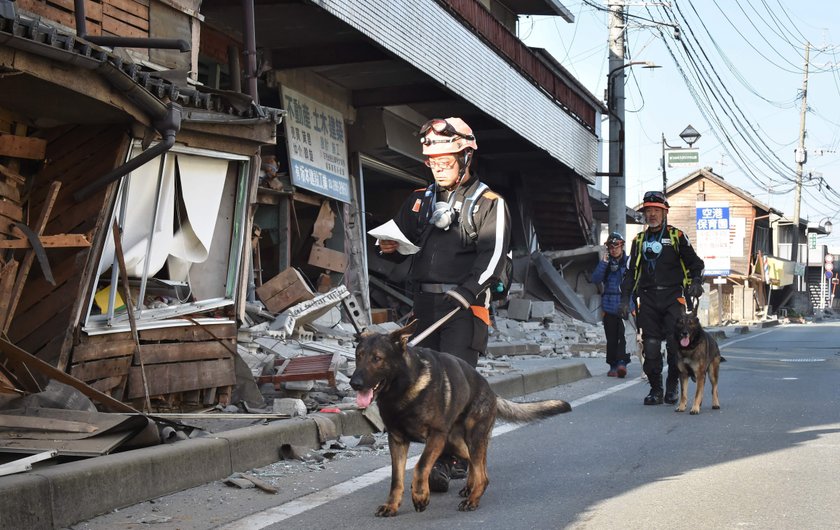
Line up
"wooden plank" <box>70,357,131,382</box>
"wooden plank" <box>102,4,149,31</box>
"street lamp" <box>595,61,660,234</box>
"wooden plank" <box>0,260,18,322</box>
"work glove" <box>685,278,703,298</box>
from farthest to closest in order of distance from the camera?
"street lamp" <box>595,61,660,234</box>
"work glove" <box>685,278,703,298</box>
"wooden plank" <box>102,4,149,31</box>
"wooden plank" <box>70,357,131,382</box>
"wooden plank" <box>0,260,18,322</box>

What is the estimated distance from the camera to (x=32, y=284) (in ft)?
26.3

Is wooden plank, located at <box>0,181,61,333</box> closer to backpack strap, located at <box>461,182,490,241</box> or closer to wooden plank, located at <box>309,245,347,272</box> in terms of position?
backpack strap, located at <box>461,182,490,241</box>

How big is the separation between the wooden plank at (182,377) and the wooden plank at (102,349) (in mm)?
192

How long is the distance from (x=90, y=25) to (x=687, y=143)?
24790 mm

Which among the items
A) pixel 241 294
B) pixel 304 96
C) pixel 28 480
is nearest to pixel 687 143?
pixel 304 96

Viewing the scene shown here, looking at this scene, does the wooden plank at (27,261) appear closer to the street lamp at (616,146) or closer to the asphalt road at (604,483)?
the asphalt road at (604,483)

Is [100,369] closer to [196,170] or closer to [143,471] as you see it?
[196,170]

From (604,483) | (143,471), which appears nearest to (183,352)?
(143,471)

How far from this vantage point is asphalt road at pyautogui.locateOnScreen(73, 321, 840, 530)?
5426mm

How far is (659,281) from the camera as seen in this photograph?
425 inches

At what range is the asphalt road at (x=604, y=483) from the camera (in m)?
5.43

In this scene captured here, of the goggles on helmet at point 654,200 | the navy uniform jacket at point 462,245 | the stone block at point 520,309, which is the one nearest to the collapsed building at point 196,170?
the navy uniform jacket at point 462,245

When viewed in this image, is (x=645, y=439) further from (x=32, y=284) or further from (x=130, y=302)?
(x=32, y=284)

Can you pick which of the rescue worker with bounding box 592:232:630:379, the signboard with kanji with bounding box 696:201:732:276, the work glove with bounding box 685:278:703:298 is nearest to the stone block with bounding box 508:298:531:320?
the rescue worker with bounding box 592:232:630:379
